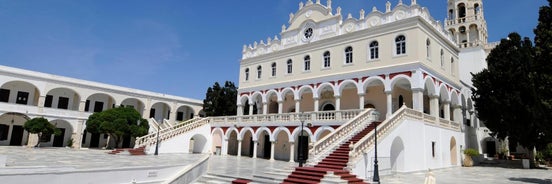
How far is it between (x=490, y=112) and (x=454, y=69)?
11.5 ft

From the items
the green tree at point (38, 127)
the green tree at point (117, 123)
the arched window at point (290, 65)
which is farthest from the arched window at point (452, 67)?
the green tree at point (38, 127)

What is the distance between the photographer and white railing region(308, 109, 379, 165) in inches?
573

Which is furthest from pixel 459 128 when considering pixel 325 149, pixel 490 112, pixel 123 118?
pixel 123 118

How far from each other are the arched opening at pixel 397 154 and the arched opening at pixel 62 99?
1124 inches

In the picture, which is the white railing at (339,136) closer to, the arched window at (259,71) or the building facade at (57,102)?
the arched window at (259,71)

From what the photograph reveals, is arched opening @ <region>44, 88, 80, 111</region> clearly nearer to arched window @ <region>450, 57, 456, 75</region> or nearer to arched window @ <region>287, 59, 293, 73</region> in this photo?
arched window @ <region>287, 59, 293, 73</region>

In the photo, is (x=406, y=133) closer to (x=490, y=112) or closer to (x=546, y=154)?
(x=490, y=112)

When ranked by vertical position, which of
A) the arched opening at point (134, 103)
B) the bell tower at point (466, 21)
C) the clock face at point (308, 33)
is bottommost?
the arched opening at point (134, 103)

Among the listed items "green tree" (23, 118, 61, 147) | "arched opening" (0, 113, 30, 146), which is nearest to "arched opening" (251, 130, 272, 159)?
"green tree" (23, 118, 61, 147)

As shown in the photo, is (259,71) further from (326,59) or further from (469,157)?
(469,157)

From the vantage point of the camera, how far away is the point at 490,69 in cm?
2192

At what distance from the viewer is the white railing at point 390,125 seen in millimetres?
13344

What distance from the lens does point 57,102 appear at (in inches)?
1243

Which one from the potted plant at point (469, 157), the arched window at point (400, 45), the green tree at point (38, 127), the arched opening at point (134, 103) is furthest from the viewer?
the arched opening at point (134, 103)
